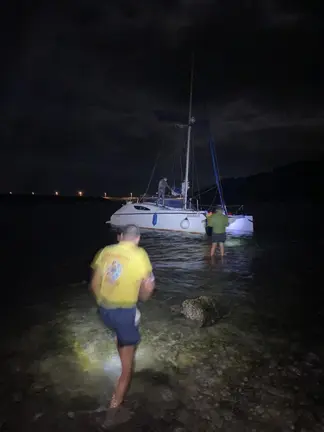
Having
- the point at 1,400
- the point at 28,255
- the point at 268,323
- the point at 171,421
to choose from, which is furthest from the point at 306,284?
the point at 28,255

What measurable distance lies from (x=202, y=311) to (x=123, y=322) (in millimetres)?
3884

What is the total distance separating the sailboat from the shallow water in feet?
48.8

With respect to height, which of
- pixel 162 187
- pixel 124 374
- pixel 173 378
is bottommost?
pixel 173 378

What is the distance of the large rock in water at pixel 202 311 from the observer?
7.75m

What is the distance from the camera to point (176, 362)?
19.2 feet

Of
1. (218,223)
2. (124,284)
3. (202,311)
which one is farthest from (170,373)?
(218,223)

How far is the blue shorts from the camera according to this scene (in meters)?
4.29

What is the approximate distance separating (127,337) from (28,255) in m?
16.4

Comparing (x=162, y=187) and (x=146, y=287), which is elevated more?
(x=162, y=187)

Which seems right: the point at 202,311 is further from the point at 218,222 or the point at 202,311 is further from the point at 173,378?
the point at 218,222

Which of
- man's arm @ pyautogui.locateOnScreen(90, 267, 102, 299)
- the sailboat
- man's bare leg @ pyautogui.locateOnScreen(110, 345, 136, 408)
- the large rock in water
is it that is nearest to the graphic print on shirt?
man's arm @ pyautogui.locateOnScreen(90, 267, 102, 299)

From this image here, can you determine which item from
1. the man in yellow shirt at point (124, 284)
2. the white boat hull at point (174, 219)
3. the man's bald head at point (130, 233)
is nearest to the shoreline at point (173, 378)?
the man in yellow shirt at point (124, 284)

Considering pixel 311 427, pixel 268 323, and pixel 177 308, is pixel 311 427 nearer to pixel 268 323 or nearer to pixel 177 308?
pixel 268 323

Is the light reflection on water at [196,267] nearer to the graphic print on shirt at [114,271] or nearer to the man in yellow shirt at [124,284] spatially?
the man in yellow shirt at [124,284]
